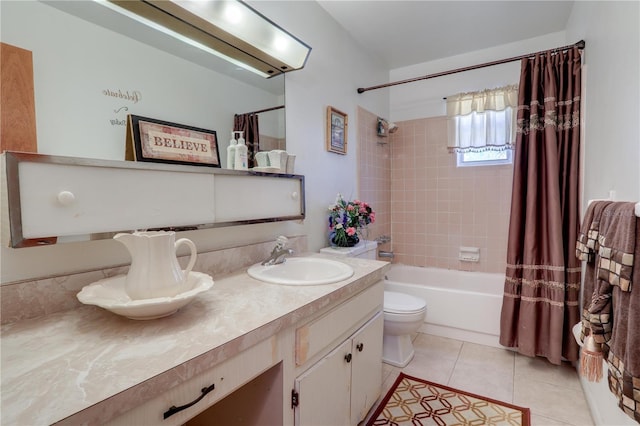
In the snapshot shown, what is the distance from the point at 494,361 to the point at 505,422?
64 centimetres

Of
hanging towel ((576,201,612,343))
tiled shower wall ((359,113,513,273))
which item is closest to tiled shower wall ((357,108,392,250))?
tiled shower wall ((359,113,513,273))

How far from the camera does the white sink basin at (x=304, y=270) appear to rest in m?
1.35

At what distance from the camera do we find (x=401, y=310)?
77.0 inches

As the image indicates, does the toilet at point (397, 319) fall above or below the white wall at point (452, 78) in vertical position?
below

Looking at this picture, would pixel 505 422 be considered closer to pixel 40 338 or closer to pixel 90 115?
pixel 40 338

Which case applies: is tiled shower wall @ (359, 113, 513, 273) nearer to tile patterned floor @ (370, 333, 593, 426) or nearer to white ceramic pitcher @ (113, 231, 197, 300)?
tile patterned floor @ (370, 333, 593, 426)

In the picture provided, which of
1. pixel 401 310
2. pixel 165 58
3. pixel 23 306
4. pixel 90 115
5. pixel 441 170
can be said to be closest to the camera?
pixel 23 306

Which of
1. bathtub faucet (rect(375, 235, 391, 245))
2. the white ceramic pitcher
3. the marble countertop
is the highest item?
the white ceramic pitcher

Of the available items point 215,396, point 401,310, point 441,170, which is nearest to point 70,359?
point 215,396

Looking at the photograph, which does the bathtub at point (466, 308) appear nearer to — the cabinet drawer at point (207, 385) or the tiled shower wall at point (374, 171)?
the tiled shower wall at point (374, 171)

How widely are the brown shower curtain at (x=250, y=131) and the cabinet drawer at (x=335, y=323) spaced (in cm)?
84

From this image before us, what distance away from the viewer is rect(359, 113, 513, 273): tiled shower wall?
2.79 m

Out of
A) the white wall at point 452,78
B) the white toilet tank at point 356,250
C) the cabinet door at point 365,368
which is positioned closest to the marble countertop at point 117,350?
the cabinet door at point 365,368

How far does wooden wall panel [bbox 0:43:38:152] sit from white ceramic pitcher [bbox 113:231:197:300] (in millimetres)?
377
